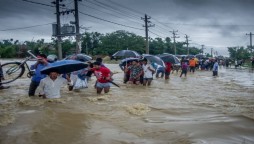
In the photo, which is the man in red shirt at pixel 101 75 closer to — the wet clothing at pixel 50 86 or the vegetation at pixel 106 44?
the wet clothing at pixel 50 86

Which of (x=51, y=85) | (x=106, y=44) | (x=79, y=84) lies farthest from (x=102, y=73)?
(x=106, y=44)

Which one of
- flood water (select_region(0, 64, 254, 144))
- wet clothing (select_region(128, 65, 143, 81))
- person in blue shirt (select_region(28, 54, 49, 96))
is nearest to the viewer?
flood water (select_region(0, 64, 254, 144))

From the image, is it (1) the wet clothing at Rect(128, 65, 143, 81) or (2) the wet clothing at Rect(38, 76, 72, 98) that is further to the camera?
(1) the wet clothing at Rect(128, 65, 143, 81)

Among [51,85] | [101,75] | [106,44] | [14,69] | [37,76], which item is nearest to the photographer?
Result: [51,85]

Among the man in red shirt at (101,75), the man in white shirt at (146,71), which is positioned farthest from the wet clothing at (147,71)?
the man in red shirt at (101,75)

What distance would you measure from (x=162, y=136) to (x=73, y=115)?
2624 mm

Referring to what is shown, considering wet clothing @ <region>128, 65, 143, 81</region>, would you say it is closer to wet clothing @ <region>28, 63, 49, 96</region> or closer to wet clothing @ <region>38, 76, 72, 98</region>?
wet clothing @ <region>28, 63, 49, 96</region>

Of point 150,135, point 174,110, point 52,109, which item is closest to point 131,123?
point 150,135

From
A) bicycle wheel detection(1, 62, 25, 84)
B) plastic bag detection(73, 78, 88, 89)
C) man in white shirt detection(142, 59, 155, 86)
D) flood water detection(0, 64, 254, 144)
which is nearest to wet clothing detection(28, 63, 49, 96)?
flood water detection(0, 64, 254, 144)

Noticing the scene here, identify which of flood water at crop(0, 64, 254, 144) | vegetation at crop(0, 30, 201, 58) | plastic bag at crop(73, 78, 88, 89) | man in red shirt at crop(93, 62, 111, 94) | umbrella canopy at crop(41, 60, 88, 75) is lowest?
flood water at crop(0, 64, 254, 144)

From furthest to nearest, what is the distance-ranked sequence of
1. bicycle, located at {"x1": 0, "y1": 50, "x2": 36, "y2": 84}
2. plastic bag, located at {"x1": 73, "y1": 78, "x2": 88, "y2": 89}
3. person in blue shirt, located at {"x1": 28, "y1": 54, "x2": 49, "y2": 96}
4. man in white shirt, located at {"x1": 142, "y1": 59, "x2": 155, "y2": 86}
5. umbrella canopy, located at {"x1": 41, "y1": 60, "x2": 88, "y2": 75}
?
man in white shirt, located at {"x1": 142, "y1": 59, "x2": 155, "y2": 86}, bicycle, located at {"x1": 0, "y1": 50, "x2": 36, "y2": 84}, plastic bag, located at {"x1": 73, "y1": 78, "x2": 88, "y2": 89}, person in blue shirt, located at {"x1": 28, "y1": 54, "x2": 49, "y2": 96}, umbrella canopy, located at {"x1": 41, "y1": 60, "x2": 88, "y2": 75}

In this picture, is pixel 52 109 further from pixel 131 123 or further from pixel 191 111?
pixel 191 111

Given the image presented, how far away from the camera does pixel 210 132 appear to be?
18.1 ft

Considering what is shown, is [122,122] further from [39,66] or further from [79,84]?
[79,84]
